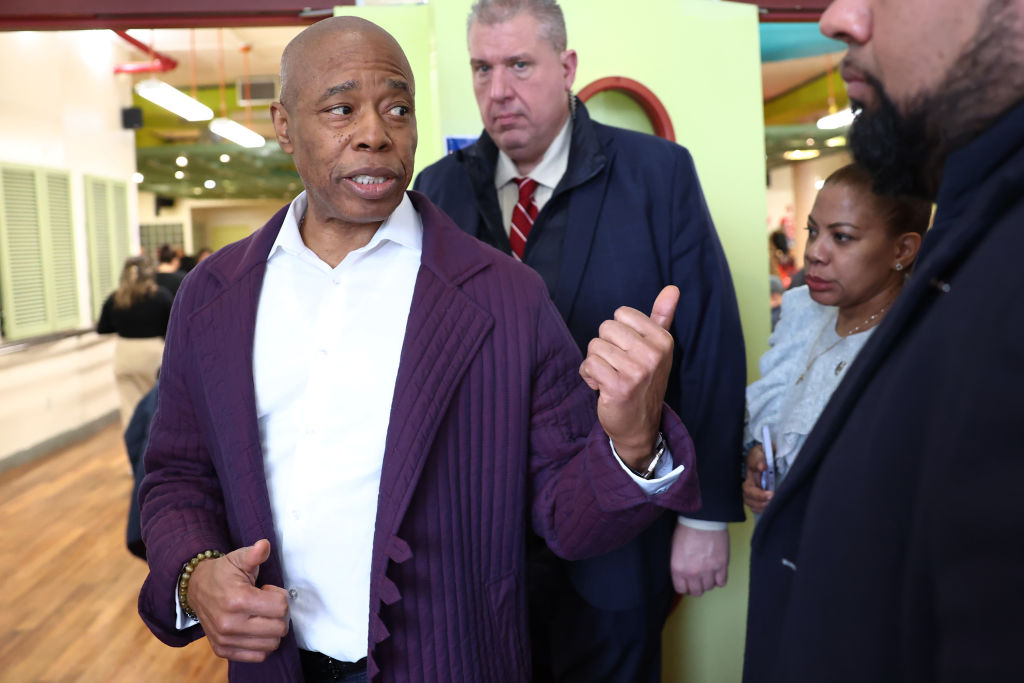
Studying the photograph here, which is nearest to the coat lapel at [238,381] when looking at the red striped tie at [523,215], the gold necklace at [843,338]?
the red striped tie at [523,215]

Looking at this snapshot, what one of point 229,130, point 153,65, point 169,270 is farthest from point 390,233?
point 153,65

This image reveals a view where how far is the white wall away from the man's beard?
6813mm

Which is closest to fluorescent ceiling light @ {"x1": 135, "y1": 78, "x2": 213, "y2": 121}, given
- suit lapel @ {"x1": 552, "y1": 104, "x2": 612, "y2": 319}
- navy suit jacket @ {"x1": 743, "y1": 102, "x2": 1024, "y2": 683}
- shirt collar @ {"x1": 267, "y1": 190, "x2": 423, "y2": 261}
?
suit lapel @ {"x1": 552, "y1": 104, "x2": 612, "y2": 319}

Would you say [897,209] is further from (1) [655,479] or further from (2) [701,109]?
(2) [701,109]

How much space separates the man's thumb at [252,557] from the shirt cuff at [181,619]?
20 cm

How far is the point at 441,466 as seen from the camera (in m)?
1.29

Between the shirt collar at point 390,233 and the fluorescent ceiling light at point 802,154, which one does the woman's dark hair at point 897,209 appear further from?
the fluorescent ceiling light at point 802,154

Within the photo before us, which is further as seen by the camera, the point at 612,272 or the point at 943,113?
the point at 612,272

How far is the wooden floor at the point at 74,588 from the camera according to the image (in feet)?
11.2

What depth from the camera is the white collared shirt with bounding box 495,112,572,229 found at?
192 cm

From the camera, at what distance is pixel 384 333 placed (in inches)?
52.6

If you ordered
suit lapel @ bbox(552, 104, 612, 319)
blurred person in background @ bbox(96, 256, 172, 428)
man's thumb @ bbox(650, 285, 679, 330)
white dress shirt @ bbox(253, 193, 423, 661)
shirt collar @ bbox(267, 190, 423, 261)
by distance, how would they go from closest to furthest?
man's thumb @ bbox(650, 285, 679, 330) < white dress shirt @ bbox(253, 193, 423, 661) < shirt collar @ bbox(267, 190, 423, 261) < suit lapel @ bbox(552, 104, 612, 319) < blurred person in background @ bbox(96, 256, 172, 428)

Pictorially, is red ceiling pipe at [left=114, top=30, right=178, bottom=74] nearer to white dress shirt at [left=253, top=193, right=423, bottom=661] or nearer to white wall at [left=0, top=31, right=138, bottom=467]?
white wall at [left=0, top=31, right=138, bottom=467]

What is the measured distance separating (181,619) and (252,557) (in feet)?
0.93
